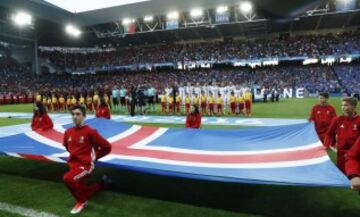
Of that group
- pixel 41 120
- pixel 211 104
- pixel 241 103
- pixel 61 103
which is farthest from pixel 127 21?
pixel 41 120

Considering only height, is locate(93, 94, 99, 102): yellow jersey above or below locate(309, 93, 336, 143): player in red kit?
above

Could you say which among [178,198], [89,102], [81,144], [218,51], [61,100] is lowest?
[178,198]

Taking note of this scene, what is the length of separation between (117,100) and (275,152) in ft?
48.4

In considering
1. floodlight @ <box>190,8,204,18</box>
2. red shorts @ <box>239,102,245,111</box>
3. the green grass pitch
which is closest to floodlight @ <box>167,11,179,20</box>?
floodlight @ <box>190,8,204,18</box>

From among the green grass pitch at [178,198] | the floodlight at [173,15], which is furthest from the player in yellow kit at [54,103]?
the floodlight at [173,15]

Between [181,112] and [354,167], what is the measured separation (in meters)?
13.2

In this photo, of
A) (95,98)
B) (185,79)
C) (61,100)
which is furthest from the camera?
(185,79)

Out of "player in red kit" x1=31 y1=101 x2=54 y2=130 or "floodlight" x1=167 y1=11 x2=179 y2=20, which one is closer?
"player in red kit" x1=31 y1=101 x2=54 y2=130

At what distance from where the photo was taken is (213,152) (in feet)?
15.7

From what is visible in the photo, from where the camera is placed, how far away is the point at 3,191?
4.75 m

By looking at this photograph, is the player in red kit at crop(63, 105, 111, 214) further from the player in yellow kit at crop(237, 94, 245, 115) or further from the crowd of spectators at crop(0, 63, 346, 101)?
the crowd of spectators at crop(0, 63, 346, 101)

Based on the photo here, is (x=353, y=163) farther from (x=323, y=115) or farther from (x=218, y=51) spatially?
(x=218, y=51)

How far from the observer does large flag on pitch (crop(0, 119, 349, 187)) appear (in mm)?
3523

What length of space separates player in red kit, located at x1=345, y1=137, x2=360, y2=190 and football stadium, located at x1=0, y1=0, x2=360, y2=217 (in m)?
0.01
